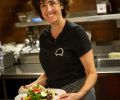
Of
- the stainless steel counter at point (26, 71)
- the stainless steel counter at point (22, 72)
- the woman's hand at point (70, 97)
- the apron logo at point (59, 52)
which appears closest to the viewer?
the woman's hand at point (70, 97)

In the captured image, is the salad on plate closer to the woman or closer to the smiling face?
the woman

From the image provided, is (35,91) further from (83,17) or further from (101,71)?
(83,17)

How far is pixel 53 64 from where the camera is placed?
4.70ft

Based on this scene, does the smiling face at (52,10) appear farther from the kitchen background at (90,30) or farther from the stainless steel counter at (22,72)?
the stainless steel counter at (22,72)

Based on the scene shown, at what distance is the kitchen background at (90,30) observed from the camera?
2132 millimetres

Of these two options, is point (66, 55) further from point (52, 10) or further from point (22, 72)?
point (22, 72)

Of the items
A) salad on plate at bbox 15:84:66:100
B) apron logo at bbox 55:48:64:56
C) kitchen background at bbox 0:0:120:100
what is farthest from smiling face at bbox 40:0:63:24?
kitchen background at bbox 0:0:120:100

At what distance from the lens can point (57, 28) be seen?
1470mm

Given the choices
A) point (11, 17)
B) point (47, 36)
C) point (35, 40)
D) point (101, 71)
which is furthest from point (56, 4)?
point (11, 17)

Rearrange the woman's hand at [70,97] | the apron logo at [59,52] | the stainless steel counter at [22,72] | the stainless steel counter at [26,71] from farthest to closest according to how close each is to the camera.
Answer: the stainless steel counter at [22,72] < the stainless steel counter at [26,71] < the apron logo at [59,52] < the woman's hand at [70,97]

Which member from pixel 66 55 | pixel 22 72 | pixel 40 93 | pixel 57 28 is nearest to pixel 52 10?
pixel 57 28

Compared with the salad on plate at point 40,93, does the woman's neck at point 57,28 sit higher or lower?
higher

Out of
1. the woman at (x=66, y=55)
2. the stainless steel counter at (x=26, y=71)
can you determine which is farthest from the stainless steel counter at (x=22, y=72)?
the woman at (x=66, y=55)

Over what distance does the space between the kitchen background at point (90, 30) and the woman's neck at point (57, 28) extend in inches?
26.1
